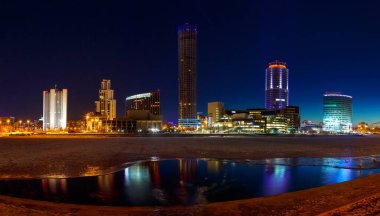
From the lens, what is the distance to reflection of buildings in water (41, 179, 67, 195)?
1641 cm

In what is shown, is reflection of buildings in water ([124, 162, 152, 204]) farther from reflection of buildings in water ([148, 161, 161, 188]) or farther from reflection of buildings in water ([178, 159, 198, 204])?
reflection of buildings in water ([178, 159, 198, 204])

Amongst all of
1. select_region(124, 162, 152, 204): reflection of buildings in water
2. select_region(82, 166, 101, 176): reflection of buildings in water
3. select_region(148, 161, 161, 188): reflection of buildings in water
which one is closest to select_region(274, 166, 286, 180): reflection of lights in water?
select_region(148, 161, 161, 188): reflection of buildings in water

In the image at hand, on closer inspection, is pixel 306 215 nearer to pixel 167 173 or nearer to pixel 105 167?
pixel 167 173

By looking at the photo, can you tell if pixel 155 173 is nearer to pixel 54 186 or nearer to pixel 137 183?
pixel 137 183

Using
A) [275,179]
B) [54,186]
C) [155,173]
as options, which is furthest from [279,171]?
[54,186]

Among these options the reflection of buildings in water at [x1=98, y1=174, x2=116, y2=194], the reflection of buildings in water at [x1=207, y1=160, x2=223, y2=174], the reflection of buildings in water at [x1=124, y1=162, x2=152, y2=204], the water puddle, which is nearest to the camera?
the water puddle

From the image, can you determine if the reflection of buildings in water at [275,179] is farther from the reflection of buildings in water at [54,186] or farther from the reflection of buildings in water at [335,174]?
the reflection of buildings in water at [54,186]

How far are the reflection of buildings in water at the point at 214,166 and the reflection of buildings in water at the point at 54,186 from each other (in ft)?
34.1

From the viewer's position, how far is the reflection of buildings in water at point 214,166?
82.4ft

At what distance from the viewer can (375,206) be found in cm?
1170

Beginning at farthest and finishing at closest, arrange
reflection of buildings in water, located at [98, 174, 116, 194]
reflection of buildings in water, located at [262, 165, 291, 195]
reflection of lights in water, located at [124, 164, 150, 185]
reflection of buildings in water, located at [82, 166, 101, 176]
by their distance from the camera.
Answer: reflection of buildings in water, located at [82, 166, 101, 176]
reflection of lights in water, located at [124, 164, 150, 185]
reflection of buildings in water, located at [262, 165, 291, 195]
reflection of buildings in water, located at [98, 174, 116, 194]

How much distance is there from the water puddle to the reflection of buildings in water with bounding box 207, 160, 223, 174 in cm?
7

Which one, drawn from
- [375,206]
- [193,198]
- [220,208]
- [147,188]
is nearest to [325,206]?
[375,206]

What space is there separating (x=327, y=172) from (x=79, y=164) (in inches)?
733
